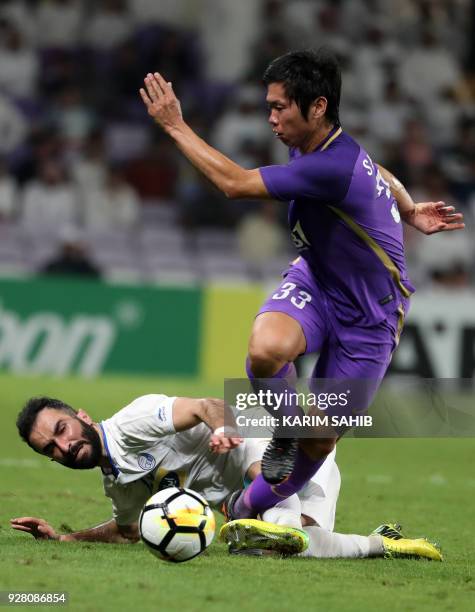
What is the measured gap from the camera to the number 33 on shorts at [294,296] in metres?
5.97

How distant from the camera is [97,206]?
1614 centimetres

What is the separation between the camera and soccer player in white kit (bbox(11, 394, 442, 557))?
18.9 feet

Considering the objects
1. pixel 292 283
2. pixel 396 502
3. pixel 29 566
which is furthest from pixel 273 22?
pixel 29 566

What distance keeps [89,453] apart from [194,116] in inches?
447

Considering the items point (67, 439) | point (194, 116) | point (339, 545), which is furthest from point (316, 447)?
point (194, 116)

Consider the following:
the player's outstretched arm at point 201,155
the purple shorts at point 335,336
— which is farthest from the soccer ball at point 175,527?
the player's outstretched arm at point 201,155

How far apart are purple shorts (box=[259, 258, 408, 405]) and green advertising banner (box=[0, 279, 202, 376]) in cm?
813

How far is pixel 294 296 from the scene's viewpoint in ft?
19.7

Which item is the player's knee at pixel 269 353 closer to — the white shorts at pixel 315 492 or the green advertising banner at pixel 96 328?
the white shorts at pixel 315 492

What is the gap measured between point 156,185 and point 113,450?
451 inches

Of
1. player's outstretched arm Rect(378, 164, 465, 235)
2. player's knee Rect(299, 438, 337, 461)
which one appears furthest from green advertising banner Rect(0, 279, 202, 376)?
player's knee Rect(299, 438, 337, 461)

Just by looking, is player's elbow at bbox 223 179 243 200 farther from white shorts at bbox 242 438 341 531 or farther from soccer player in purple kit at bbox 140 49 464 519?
white shorts at bbox 242 438 341 531

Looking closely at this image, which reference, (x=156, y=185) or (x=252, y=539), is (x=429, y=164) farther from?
(x=252, y=539)

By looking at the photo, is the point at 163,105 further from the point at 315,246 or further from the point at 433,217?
the point at 433,217
